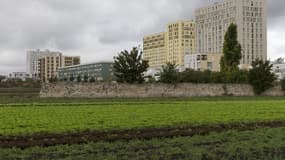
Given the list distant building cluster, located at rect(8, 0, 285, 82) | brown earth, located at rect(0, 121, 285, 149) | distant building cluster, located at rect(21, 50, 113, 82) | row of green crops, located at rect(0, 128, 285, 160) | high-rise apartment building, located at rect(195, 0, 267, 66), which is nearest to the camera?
row of green crops, located at rect(0, 128, 285, 160)

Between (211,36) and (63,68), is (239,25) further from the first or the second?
(63,68)

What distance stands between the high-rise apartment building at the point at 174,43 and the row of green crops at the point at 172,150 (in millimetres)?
143125

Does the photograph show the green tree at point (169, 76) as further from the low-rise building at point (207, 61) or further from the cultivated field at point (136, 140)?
the low-rise building at point (207, 61)

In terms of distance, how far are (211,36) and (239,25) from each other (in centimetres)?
1583

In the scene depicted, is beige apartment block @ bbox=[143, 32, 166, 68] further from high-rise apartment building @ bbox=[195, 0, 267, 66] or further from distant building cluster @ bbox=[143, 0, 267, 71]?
high-rise apartment building @ bbox=[195, 0, 267, 66]

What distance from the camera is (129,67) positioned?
52.5m

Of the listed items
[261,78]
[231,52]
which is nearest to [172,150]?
[261,78]

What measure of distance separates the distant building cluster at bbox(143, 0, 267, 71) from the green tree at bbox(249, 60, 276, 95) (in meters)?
69.6

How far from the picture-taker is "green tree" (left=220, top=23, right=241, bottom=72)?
2534 inches

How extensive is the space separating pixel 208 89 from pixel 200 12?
336ft

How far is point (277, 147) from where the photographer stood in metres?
11.6

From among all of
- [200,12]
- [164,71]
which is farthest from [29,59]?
[164,71]

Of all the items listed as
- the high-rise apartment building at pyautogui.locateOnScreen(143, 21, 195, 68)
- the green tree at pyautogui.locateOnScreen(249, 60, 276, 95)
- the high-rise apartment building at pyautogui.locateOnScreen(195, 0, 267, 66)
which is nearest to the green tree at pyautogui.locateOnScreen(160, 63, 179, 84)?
the green tree at pyautogui.locateOnScreen(249, 60, 276, 95)

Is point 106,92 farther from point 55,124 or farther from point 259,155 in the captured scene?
point 259,155
